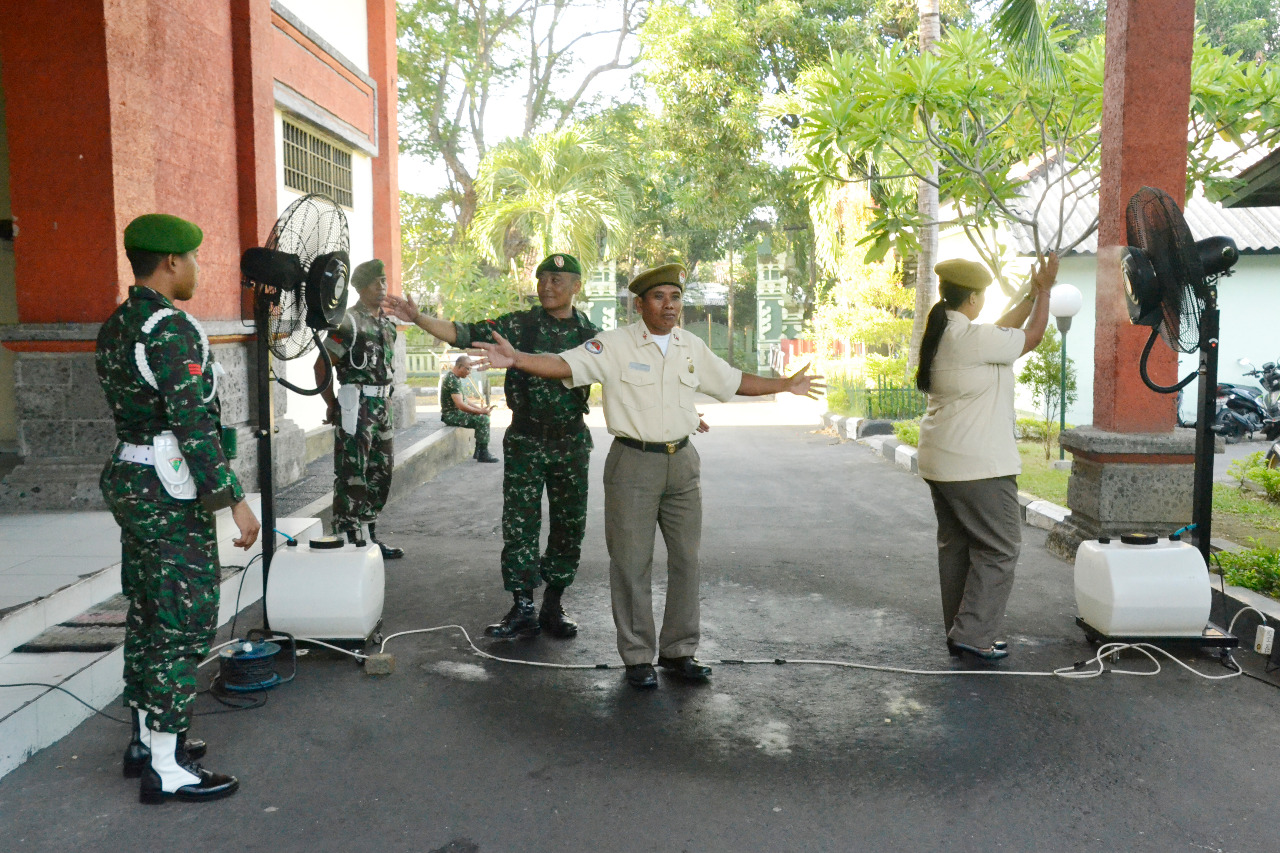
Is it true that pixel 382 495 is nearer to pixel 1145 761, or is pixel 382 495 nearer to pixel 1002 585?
pixel 1002 585

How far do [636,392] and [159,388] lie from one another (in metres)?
2.04

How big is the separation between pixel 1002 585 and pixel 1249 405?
12683 millimetres

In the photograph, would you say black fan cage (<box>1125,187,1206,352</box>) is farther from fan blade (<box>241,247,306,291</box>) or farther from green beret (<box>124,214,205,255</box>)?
green beret (<box>124,214,205,255</box>)

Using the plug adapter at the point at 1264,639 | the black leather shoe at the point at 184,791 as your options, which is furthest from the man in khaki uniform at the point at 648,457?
the plug adapter at the point at 1264,639

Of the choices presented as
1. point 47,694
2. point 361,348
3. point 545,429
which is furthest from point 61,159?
point 47,694

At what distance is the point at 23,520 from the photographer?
651cm

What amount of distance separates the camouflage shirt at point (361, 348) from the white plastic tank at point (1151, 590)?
4.69 metres

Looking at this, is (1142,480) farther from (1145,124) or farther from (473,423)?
(473,423)

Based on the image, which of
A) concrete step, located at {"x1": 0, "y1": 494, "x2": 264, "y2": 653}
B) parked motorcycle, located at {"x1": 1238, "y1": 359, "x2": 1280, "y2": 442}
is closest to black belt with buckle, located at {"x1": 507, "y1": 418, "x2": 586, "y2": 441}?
concrete step, located at {"x1": 0, "y1": 494, "x2": 264, "y2": 653}

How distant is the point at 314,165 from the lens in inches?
483

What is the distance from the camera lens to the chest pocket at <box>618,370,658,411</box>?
477 cm

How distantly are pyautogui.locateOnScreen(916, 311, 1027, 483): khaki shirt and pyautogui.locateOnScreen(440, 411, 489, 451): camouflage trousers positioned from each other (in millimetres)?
8171

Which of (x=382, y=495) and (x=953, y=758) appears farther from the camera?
(x=382, y=495)

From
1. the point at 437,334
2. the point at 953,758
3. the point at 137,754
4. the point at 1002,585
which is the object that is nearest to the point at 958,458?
the point at 1002,585
